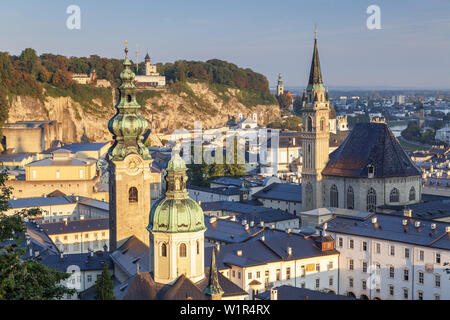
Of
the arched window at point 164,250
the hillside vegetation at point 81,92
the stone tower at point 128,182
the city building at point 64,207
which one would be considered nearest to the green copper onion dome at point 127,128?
the stone tower at point 128,182

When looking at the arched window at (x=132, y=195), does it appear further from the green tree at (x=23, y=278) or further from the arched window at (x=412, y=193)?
the arched window at (x=412, y=193)

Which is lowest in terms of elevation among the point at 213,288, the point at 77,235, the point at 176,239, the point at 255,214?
the point at 77,235

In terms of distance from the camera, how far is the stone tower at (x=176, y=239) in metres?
29.7

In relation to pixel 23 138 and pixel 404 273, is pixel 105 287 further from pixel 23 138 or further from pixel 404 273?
pixel 23 138

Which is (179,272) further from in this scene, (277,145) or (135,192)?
(277,145)

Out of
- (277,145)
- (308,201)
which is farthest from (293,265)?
(277,145)

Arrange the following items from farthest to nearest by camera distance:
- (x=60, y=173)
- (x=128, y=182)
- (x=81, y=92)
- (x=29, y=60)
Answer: (x=81, y=92) → (x=29, y=60) → (x=60, y=173) → (x=128, y=182)

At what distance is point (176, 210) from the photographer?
29.9m

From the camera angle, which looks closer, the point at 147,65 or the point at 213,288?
the point at 213,288

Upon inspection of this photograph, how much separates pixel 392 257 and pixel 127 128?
17.7 m

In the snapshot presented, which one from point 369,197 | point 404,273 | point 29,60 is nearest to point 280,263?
point 404,273
